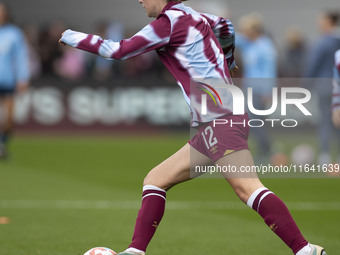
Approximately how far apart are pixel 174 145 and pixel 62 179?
6.25 m

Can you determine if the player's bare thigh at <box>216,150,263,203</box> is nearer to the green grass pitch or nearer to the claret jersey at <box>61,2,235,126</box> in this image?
the claret jersey at <box>61,2,235,126</box>

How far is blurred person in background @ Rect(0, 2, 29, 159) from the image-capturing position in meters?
14.6

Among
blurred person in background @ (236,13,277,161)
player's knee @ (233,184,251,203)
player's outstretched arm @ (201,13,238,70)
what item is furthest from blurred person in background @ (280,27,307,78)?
player's knee @ (233,184,251,203)

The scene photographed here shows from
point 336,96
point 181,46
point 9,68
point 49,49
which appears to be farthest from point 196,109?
point 49,49

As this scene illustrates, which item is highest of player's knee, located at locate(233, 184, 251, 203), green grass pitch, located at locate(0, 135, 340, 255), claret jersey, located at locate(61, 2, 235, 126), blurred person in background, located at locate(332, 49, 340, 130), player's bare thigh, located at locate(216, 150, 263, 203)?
claret jersey, located at locate(61, 2, 235, 126)

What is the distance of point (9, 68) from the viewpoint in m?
14.9

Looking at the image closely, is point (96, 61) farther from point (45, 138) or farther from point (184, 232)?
point (184, 232)

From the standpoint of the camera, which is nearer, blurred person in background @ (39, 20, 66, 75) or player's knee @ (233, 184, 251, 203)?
player's knee @ (233, 184, 251, 203)

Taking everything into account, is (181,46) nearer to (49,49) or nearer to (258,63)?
(258,63)

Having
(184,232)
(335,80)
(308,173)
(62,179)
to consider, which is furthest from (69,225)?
(308,173)

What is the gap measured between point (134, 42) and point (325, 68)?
8.78 m

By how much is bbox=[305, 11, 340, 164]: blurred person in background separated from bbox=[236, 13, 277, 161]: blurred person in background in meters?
1.06

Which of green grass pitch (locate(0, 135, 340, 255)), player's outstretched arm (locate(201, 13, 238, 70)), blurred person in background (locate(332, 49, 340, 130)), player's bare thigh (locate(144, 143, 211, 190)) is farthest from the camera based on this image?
blurred person in background (locate(332, 49, 340, 130))

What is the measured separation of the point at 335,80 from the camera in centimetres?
803
